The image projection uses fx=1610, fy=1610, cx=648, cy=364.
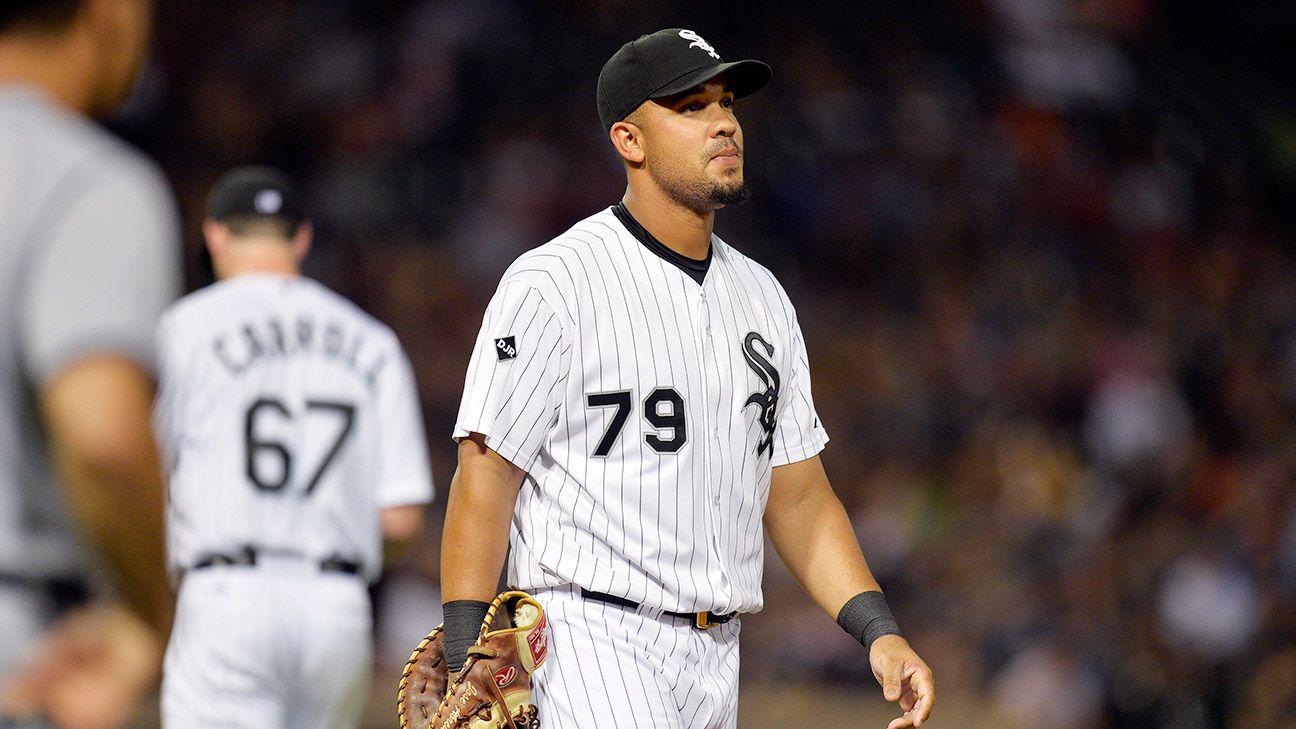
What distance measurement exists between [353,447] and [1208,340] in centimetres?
682

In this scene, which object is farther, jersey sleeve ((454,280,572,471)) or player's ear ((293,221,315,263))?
player's ear ((293,221,315,263))

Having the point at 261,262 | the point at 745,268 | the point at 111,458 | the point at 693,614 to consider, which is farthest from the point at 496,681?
the point at 261,262

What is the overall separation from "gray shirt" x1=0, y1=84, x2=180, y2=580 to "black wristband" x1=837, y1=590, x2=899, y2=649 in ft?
6.58

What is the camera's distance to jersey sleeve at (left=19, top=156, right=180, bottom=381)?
1724 millimetres

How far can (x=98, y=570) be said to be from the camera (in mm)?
1806

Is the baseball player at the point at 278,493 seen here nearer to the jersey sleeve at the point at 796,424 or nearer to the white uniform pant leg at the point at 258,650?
the white uniform pant leg at the point at 258,650

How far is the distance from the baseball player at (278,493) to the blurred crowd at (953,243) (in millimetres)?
4294

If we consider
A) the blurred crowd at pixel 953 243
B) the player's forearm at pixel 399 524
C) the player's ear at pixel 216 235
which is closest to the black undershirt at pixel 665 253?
the player's forearm at pixel 399 524

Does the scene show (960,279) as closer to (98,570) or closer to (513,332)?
(513,332)

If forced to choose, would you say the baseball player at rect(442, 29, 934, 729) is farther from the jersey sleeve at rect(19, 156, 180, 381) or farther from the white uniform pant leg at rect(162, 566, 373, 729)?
the jersey sleeve at rect(19, 156, 180, 381)

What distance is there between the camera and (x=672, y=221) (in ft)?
11.7

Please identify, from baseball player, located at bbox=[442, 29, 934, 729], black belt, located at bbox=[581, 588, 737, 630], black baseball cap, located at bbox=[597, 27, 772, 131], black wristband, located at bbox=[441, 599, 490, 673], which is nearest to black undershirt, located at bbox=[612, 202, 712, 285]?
baseball player, located at bbox=[442, 29, 934, 729]

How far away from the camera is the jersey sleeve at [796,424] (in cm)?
367

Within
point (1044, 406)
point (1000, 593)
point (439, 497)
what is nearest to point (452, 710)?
point (1000, 593)
